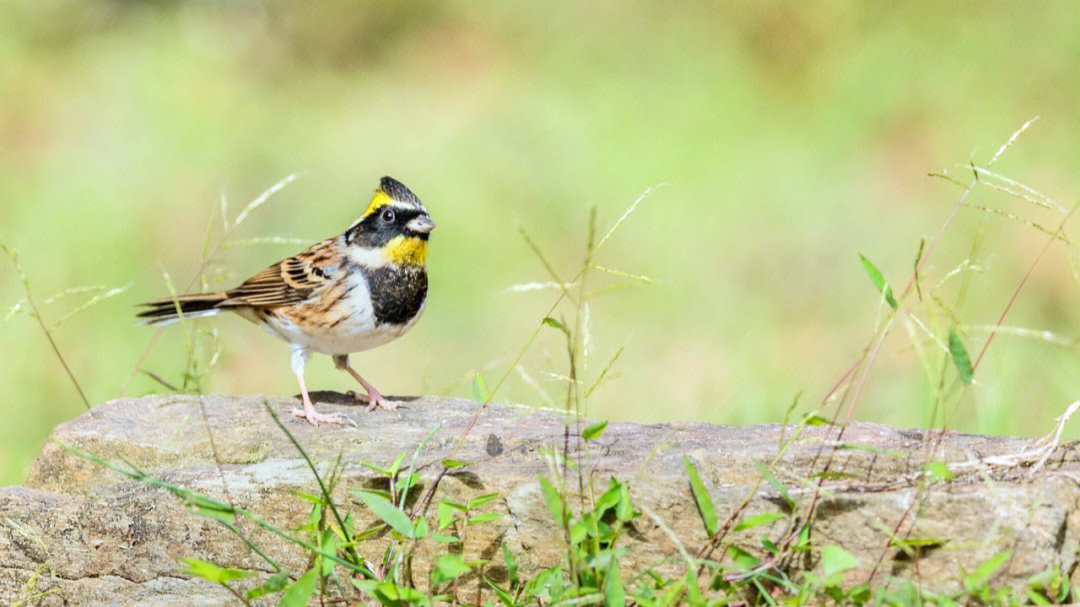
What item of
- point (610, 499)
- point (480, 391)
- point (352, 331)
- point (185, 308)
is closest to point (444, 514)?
point (610, 499)

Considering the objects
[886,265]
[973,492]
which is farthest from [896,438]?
[886,265]

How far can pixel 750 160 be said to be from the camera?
7969 mm

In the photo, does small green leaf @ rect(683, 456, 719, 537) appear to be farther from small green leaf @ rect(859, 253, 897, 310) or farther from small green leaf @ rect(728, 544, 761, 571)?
small green leaf @ rect(859, 253, 897, 310)

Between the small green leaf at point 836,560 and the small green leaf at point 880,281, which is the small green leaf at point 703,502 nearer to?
the small green leaf at point 836,560

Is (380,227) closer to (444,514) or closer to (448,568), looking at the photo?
(444,514)

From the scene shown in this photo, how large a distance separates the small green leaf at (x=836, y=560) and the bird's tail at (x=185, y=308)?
281 cm

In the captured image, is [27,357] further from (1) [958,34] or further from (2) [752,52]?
(1) [958,34]

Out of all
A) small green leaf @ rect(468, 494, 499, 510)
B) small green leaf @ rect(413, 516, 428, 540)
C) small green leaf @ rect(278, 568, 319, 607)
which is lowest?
small green leaf @ rect(278, 568, 319, 607)

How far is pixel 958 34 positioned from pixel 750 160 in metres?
1.78

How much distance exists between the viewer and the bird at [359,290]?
4.38 m

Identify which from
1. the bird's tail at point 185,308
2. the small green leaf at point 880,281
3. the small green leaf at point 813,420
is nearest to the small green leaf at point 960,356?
the small green leaf at point 880,281

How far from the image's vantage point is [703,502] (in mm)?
3045

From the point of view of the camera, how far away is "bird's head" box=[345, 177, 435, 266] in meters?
4.34

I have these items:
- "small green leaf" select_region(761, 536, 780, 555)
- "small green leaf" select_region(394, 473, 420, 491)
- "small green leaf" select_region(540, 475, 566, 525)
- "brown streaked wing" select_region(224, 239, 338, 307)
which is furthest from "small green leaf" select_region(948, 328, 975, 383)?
"brown streaked wing" select_region(224, 239, 338, 307)
